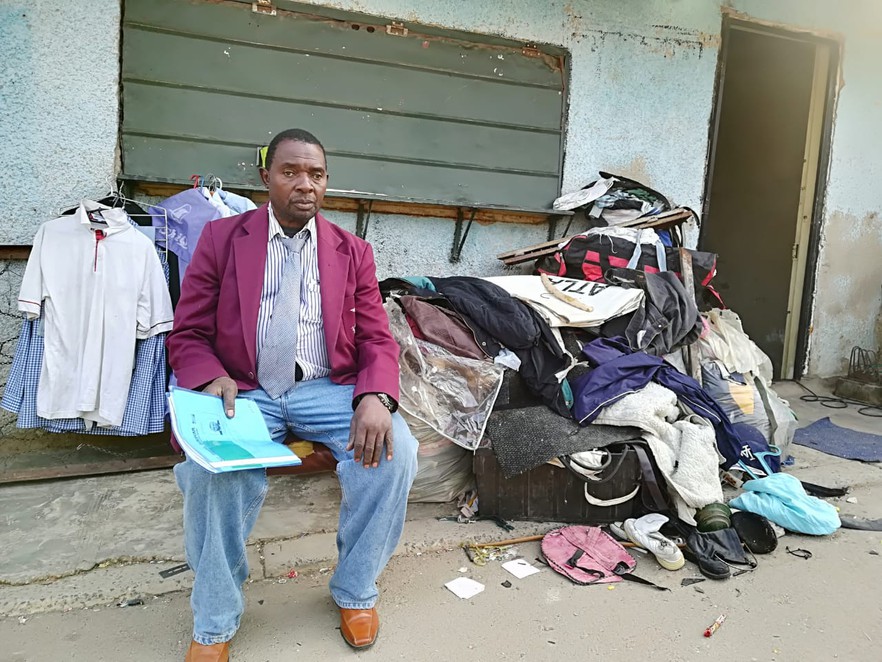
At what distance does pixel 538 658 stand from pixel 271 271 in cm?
157

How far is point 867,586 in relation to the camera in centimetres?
242

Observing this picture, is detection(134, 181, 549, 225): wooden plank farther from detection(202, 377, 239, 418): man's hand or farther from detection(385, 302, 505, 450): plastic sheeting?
detection(202, 377, 239, 418): man's hand

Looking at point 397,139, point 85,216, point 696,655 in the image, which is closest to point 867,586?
point 696,655

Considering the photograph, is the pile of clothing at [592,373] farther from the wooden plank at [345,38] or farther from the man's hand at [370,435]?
the wooden plank at [345,38]

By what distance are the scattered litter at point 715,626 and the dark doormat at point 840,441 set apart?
2.26 metres

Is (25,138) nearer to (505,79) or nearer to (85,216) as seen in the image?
(85,216)

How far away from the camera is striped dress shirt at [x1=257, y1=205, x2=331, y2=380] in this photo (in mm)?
2141

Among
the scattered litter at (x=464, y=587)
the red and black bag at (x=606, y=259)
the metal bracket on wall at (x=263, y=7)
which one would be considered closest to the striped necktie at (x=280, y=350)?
the scattered litter at (x=464, y=587)

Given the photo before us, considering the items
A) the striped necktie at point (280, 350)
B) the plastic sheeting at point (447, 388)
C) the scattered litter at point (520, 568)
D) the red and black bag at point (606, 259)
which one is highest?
the red and black bag at point (606, 259)

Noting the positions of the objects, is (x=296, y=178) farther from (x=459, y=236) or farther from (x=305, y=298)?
(x=459, y=236)

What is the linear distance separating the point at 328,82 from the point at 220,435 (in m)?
2.72

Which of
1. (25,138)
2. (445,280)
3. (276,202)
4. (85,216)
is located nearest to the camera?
(276,202)

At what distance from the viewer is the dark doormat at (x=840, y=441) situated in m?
3.87

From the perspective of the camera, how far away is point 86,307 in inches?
119
